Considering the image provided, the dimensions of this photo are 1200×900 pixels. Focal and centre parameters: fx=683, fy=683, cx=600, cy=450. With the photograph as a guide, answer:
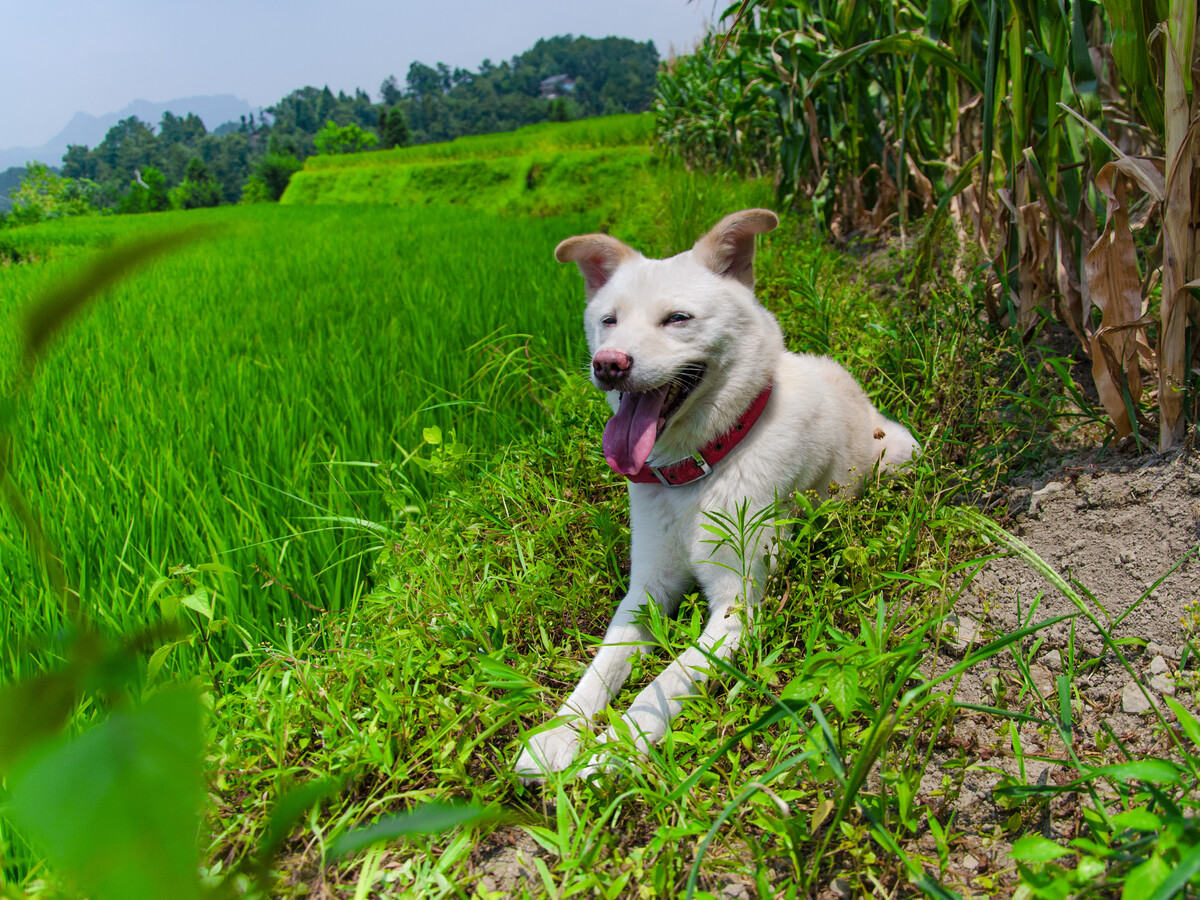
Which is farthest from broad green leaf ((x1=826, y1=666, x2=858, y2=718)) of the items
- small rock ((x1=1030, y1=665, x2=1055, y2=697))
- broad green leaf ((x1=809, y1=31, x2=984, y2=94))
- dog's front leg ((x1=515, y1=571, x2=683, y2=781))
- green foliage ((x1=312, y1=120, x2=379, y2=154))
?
green foliage ((x1=312, y1=120, x2=379, y2=154))

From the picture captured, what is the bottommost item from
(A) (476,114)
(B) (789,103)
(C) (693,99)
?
(B) (789,103)

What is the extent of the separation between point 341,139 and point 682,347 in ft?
219

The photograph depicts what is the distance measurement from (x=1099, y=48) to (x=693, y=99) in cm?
897

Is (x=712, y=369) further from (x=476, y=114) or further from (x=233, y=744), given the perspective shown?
(x=476, y=114)

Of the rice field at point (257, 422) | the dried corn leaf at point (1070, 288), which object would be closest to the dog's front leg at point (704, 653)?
the rice field at point (257, 422)

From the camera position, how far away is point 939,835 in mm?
1209

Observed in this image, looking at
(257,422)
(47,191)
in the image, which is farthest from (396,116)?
(257,422)

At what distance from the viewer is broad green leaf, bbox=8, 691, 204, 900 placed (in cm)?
22

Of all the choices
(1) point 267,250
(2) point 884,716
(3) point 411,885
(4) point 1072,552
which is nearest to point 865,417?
(4) point 1072,552

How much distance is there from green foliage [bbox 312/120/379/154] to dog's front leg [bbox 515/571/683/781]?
62.1m

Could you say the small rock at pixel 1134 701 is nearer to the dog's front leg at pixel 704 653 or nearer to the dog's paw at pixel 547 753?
the dog's front leg at pixel 704 653

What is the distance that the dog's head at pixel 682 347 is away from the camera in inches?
72.2

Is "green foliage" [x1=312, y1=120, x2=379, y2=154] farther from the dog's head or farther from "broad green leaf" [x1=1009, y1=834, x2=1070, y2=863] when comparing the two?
"broad green leaf" [x1=1009, y1=834, x2=1070, y2=863]

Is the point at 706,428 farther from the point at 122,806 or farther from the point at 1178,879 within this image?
the point at 122,806
